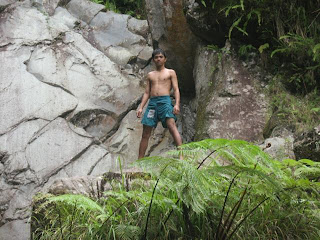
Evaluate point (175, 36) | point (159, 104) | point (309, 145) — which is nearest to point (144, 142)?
point (159, 104)

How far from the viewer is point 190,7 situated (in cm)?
739

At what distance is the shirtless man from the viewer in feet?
19.9

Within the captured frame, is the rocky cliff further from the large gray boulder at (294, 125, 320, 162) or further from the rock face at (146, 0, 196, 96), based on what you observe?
the large gray boulder at (294, 125, 320, 162)

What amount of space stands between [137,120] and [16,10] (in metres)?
4.00

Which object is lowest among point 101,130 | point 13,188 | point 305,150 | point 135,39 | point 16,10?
point 13,188

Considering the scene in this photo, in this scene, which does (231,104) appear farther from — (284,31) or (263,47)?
(284,31)

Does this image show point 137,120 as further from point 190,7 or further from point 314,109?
point 314,109

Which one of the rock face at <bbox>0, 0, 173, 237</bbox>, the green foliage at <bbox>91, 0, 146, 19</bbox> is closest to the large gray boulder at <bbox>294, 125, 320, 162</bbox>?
the rock face at <bbox>0, 0, 173, 237</bbox>

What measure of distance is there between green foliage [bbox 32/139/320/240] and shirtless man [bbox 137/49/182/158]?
10.1 feet

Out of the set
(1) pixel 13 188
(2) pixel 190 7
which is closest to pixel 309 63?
(2) pixel 190 7

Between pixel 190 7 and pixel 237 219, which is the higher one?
pixel 190 7

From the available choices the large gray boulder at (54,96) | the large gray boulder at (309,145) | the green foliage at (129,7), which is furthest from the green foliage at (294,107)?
the green foliage at (129,7)

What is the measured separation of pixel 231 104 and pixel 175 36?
8.62 feet

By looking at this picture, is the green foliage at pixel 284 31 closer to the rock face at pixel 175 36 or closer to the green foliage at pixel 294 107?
the green foliage at pixel 294 107
